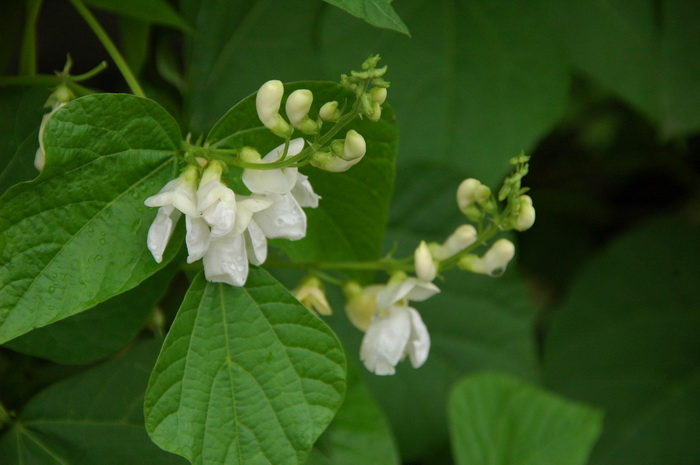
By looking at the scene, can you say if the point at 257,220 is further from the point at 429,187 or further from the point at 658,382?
the point at 658,382

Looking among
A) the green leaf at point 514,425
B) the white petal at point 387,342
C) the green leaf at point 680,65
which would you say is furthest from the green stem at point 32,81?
the green leaf at point 680,65

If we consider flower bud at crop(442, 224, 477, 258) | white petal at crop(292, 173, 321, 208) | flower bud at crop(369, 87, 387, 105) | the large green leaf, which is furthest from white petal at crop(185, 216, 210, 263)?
the large green leaf

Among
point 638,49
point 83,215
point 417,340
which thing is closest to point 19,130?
point 83,215

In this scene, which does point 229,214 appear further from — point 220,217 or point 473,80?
point 473,80

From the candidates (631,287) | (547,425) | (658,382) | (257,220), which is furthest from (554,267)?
(257,220)

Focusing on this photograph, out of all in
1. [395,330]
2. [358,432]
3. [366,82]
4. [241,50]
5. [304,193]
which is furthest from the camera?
[241,50]

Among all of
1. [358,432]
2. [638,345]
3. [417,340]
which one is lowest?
[638,345]
